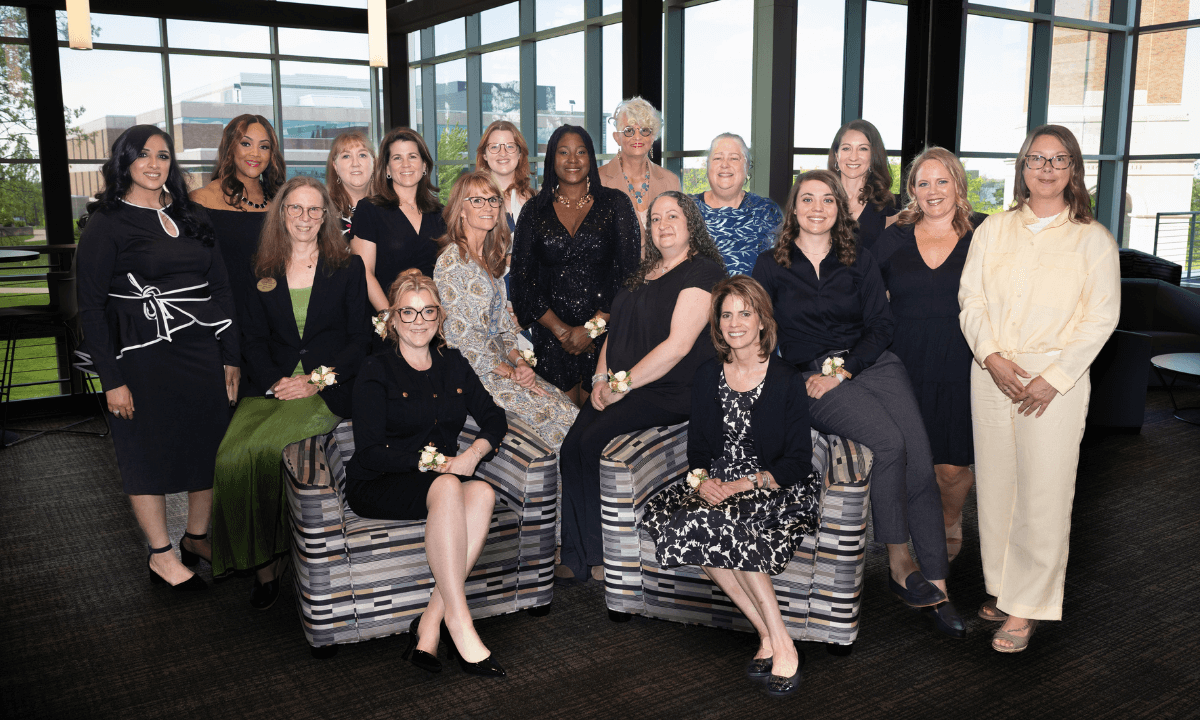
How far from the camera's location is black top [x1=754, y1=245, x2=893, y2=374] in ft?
10.9

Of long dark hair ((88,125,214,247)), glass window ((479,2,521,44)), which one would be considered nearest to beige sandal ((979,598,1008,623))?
long dark hair ((88,125,214,247))

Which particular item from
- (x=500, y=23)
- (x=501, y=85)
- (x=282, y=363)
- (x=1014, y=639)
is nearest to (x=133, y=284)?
(x=282, y=363)

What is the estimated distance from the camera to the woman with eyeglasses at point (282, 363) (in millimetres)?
3301

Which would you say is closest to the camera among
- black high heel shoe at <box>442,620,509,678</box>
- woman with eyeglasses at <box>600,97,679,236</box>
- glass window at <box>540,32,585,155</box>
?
black high heel shoe at <box>442,620,509,678</box>

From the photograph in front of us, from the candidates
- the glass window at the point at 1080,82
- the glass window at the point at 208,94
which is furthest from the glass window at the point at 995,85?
the glass window at the point at 208,94

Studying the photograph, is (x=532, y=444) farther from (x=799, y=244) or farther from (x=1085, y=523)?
(x=1085, y=523)

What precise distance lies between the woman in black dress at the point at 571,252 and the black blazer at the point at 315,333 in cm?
71

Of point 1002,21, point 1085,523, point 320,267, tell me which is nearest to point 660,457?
point 320,267

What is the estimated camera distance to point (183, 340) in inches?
139

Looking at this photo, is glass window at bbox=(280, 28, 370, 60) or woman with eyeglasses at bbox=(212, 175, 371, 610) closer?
woman with eyeglasses at bbox=(212, 175, 371, 610)

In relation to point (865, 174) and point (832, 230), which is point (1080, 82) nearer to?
point (865, 174)

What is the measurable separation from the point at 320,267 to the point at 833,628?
2372 mm

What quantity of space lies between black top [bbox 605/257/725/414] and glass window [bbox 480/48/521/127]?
7703 millimetres

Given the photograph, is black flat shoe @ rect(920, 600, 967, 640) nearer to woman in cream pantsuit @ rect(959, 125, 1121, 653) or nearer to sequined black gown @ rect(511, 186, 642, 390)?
woman in cream pantsuit @ rect(959, 125, 1121, 653)
